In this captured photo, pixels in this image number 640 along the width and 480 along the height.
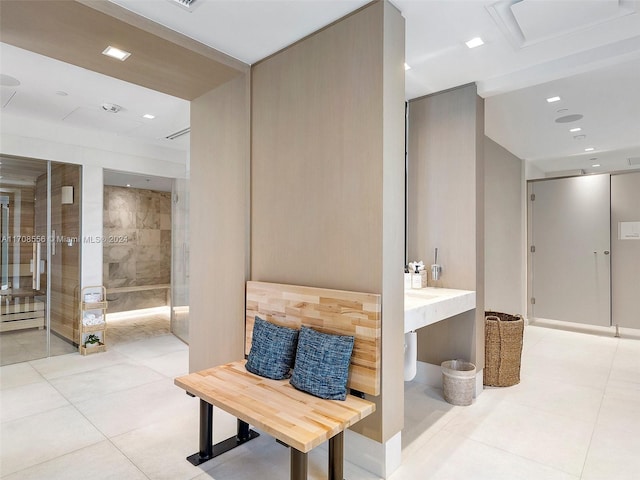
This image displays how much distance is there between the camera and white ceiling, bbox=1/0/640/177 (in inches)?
85.4

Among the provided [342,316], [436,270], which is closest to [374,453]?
[342,316]

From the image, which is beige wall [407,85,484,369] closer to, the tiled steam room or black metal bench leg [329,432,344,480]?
black metal bench leg [329,432,344,480]

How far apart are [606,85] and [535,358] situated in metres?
2.86

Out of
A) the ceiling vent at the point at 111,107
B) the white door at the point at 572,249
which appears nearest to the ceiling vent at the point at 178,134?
the ceiling vent at the point at 111,107

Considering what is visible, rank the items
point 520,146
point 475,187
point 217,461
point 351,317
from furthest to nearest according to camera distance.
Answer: point 520,146, point 475,187, point 217,461, point 351,317

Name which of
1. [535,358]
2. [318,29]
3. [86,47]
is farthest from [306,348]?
[535,358]

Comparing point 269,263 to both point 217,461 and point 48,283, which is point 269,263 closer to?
point 217,461

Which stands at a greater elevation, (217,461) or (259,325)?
(259,325)

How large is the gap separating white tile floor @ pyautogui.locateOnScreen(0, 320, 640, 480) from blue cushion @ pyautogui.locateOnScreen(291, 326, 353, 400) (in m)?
0.55

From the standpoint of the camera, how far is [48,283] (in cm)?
452

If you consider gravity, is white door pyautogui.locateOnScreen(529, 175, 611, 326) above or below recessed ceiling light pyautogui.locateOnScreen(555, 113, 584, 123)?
below

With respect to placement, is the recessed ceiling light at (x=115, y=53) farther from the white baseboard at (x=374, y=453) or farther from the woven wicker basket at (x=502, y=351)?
the woven wicker basket at (x=502, y=351)

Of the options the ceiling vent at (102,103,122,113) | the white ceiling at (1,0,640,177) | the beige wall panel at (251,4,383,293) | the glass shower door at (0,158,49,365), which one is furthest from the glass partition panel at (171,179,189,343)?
the beige wall panel at (251,4,383,293)

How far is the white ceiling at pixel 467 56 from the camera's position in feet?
7.12
